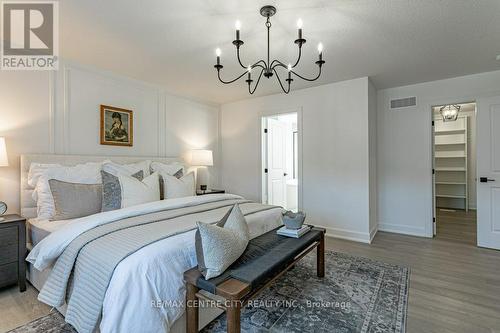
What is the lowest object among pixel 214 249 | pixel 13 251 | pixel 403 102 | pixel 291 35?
pixel 13 251

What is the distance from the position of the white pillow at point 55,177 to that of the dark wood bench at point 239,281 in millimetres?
1837

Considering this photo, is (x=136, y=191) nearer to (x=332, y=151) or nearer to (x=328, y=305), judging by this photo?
(x=328, y=305)

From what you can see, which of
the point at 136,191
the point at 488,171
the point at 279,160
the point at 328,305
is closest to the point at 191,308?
the point at 328,305

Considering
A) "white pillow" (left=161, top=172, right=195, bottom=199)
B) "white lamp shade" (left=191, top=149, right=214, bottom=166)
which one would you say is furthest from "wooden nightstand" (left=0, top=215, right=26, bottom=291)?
"white lamp shade" (left=191, top=149, right=214, bottom=166)

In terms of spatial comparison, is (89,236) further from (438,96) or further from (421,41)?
(438,96)

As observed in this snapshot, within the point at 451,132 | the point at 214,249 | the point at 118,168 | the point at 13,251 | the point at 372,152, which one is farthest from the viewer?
the point at 451,132

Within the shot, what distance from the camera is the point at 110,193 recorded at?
2574mm

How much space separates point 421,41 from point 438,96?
1681mm

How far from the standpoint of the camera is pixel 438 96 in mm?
3820

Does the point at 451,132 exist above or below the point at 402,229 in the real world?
above

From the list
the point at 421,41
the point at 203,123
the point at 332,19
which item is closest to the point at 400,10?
the point at 332,19

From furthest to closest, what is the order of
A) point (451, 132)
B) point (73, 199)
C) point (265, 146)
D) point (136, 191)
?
point (451, 132) < point (265, 146) < point (136, 191) < point (73, 199)

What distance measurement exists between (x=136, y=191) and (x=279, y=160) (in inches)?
129

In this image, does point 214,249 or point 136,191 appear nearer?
point 214,249
